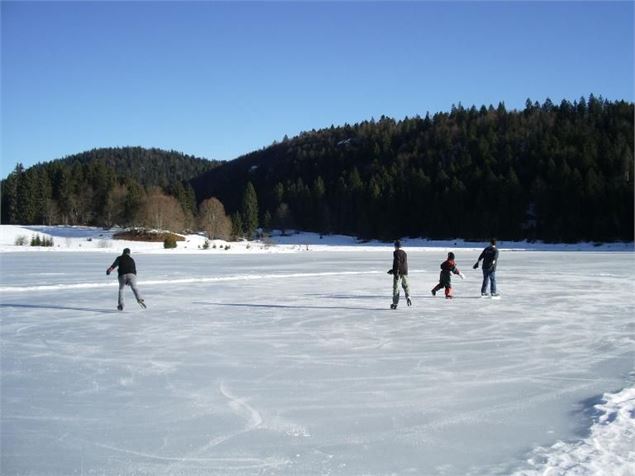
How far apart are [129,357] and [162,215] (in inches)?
2149

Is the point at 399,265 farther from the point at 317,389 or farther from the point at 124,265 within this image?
the point at 317,389

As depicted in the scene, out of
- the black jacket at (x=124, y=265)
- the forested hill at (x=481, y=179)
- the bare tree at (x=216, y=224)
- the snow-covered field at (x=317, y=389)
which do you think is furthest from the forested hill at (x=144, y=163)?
the snow-covered field at (x=317, y=389)

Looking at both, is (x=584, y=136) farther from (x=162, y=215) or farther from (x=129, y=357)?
(x=129, y=357)

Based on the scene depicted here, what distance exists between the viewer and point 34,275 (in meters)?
19.2

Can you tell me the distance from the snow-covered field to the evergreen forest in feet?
169

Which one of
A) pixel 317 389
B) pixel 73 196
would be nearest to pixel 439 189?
pixel 73 196

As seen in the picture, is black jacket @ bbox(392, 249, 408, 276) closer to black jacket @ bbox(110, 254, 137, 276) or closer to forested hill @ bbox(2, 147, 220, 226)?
black jacket @ bbox(110, 254, 137, 276)

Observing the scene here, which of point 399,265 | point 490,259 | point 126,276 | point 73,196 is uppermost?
point 73,196

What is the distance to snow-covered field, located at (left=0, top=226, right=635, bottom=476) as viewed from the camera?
4.12 metres

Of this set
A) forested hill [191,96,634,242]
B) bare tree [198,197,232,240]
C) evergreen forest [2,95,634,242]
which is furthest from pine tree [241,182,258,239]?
bare tree [198,197,232,240]

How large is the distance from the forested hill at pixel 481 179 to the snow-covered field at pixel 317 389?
62813mm

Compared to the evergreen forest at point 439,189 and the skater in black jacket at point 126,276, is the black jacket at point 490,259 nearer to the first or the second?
the skater in black jacket at point 126,276

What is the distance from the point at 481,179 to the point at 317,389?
290 ft

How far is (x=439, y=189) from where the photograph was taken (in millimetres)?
92062
